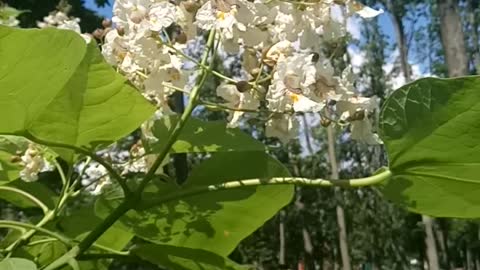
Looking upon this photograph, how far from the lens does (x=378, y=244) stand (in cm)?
2559

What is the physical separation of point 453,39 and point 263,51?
33.2 ft

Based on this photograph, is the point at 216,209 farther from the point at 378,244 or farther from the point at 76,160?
the point at 378,244

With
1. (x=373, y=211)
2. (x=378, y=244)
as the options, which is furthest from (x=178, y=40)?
(x=378, y=244)

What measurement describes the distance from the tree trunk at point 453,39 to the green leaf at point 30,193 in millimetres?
8985

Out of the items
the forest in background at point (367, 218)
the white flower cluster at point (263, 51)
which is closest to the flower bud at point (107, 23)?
the white flower cluster at point (263, 51)

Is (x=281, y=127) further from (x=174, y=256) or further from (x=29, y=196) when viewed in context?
(x=29, y=196)

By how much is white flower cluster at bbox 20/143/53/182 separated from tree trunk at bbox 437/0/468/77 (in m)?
9.01

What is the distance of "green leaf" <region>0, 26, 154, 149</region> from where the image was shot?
1.95 ft

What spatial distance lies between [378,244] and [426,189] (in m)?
25.4

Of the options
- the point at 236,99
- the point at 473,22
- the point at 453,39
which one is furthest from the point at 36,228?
the point at 473,22

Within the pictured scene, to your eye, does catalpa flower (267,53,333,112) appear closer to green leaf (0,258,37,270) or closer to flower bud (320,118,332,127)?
flower bud (320,118,332,127)

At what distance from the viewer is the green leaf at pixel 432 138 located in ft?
2.10

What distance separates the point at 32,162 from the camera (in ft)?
3.05

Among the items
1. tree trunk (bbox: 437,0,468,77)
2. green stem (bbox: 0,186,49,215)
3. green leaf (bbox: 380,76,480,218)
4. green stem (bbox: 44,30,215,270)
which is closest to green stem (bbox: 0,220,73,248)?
green stem (bbox: 44,30,215,270)
